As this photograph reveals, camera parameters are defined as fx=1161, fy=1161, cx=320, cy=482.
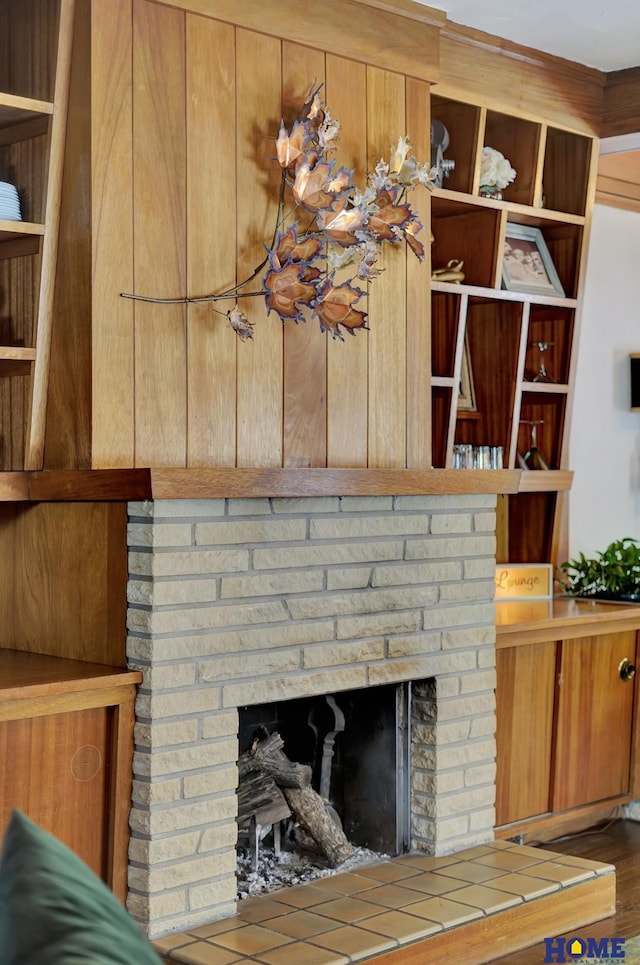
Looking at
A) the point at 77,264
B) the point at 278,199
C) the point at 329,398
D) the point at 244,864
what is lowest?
the point at 244,864

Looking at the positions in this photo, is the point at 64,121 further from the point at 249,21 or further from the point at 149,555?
the point at 149,555

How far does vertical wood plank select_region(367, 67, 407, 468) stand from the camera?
3342 mm

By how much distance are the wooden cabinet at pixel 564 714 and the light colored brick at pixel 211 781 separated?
1.19m

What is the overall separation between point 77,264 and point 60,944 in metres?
2.57

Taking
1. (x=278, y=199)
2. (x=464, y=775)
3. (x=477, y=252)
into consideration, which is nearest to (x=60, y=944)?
(x=278, y=199)

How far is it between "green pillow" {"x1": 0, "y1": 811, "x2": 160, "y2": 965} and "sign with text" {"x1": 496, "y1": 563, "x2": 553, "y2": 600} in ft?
13.2

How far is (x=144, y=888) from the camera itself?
104 inches

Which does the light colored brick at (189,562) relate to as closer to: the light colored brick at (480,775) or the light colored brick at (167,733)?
the light colored brick at (167,733)

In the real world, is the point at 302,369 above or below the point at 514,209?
below

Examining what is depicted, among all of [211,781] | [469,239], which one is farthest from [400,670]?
[469,239]

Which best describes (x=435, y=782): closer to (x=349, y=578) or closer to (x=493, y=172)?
(x=349, y=578)

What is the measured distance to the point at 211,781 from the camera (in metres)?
2.75

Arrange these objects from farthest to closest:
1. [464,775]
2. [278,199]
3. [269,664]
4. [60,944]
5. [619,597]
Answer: [619,597] → [464,775] → [278,199] → [269,664] → [60,944]

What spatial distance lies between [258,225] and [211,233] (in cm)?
15
